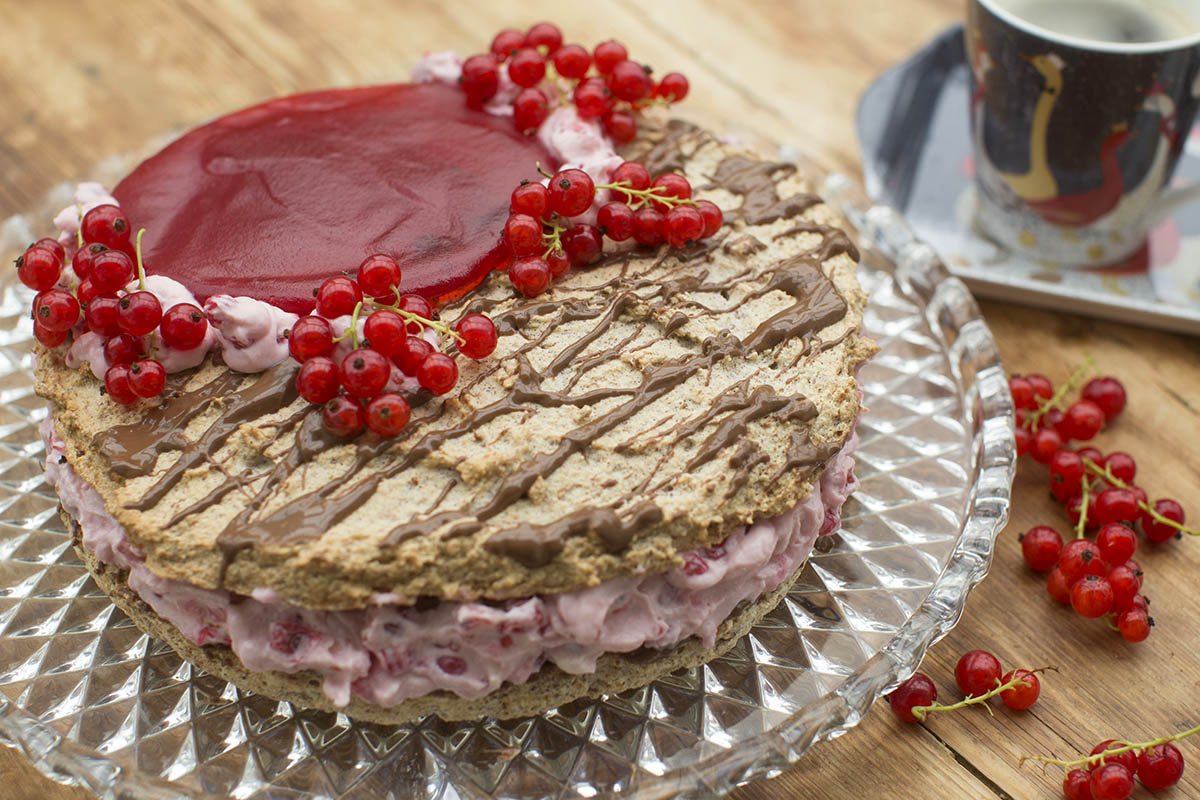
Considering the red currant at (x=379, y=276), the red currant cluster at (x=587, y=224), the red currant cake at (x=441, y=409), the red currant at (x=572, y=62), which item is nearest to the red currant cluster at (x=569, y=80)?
the red currant at (x=572, y=62)

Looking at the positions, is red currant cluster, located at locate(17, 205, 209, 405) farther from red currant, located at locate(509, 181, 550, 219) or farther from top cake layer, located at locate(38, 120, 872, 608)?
red currant, located at locate(509, 181, 550, 219)

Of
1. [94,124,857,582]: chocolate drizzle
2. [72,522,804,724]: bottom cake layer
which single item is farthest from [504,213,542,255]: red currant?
[72,522,804,724]: bottom cake layer

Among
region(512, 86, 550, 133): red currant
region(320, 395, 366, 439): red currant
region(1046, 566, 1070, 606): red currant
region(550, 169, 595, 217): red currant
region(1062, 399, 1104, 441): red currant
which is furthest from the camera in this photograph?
region(1062, 399, 1104, 441): red currant

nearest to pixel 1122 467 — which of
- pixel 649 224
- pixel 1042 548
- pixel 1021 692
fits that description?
pixel 1042 548

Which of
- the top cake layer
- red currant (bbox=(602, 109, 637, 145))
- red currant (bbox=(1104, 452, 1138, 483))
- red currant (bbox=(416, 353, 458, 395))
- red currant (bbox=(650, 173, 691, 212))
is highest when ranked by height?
red currant (bbox=(650, 173, 691, 212))

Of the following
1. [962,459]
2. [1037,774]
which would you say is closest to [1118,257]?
[962,459]

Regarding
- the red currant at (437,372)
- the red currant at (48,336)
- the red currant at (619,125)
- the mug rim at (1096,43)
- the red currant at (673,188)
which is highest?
the mug rim at (1096,43)

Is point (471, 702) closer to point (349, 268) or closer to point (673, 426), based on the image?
point (673, 426)

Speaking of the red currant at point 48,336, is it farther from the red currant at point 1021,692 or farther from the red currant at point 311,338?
the red currant at point 1021,692
